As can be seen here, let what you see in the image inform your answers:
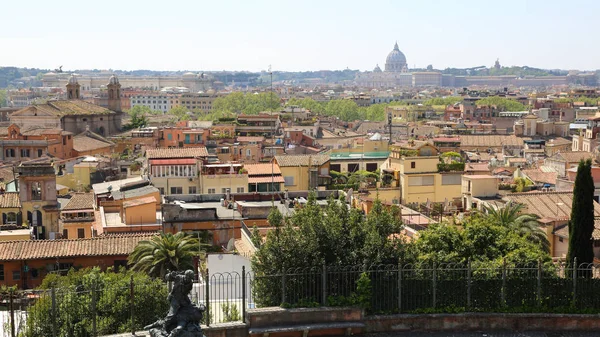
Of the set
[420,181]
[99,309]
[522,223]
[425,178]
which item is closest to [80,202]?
[420,181]

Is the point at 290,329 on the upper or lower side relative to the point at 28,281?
upper

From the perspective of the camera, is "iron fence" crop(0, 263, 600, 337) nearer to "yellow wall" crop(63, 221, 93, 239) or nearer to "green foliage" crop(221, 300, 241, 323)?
"green foliage" crop(221, 300, 241, 323)

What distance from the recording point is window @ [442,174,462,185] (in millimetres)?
35537

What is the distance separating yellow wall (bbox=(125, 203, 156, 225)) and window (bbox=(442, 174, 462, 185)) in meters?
14.0

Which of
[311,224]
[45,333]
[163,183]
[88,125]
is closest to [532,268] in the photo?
[311,224]

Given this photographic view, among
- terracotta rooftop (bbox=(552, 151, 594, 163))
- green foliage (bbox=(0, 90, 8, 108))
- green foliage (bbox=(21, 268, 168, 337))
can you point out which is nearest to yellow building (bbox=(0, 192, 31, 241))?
green foliage (bbox=(21, 268, 168, 337))

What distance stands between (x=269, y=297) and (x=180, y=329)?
2.99 m

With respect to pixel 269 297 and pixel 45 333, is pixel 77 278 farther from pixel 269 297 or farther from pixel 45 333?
pixel 269 297

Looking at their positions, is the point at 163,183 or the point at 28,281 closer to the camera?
the point at 28,281

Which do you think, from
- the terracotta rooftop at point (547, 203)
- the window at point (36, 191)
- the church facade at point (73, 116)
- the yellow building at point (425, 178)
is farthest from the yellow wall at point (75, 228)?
the church facade at point (73, 116)

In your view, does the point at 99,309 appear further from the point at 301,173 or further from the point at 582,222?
the point at 301,173

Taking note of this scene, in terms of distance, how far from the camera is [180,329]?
1088 cm

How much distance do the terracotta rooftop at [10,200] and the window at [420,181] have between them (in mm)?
15905

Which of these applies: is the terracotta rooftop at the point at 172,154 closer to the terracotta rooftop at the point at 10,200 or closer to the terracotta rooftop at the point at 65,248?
the terracotta rooftop at the point at 10,200
